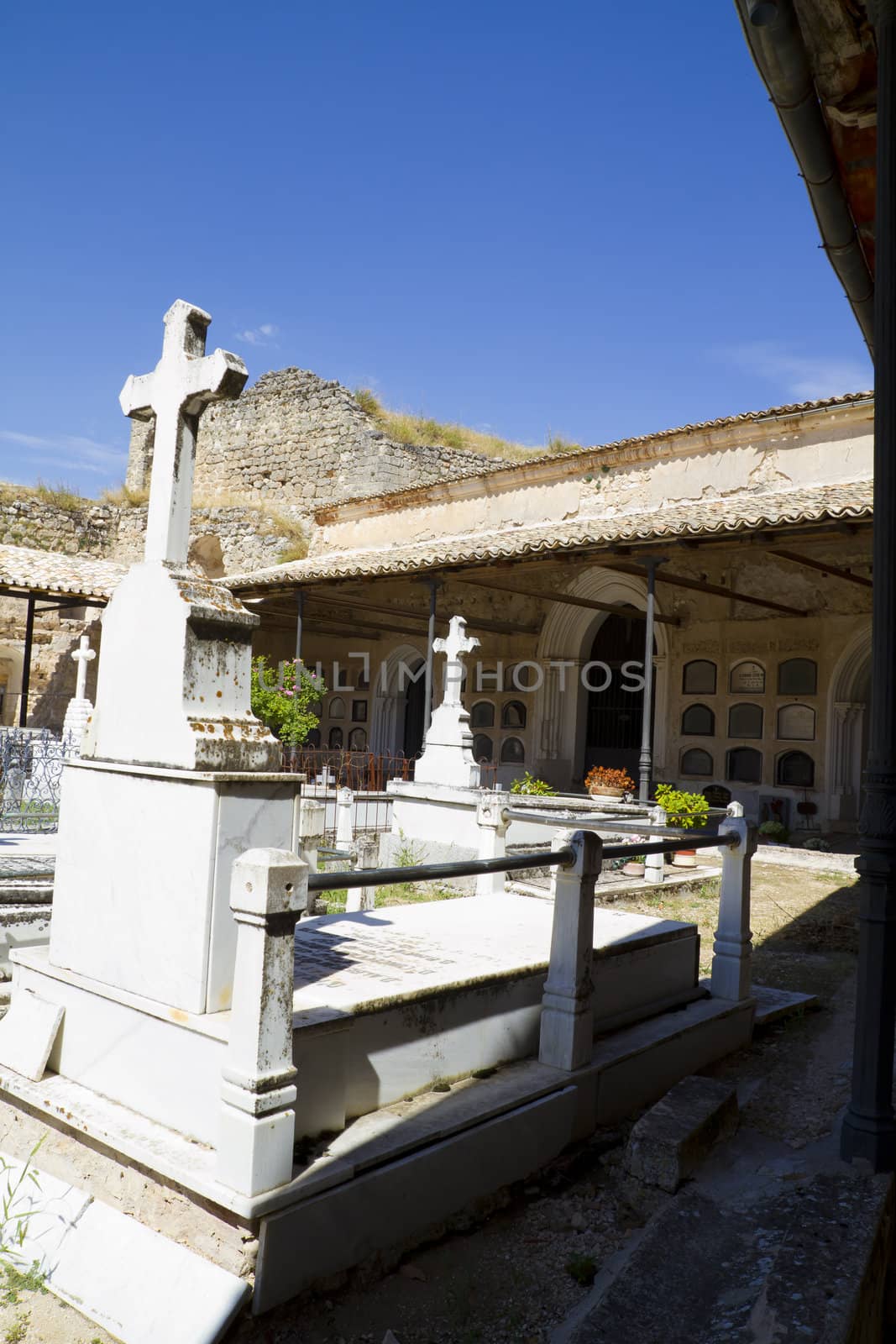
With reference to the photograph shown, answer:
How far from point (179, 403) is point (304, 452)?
20524 millimetres

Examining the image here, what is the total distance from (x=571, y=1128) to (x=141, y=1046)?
1.59 metres

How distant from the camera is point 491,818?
19.4ft

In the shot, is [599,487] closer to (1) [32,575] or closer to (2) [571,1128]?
(1) [32,575]

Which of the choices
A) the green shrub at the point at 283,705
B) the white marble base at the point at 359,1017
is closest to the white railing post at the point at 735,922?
the white marble base at the point at 359,1017

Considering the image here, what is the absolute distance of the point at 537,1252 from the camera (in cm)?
277

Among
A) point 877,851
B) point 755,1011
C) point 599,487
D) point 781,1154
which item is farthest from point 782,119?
point 599,487

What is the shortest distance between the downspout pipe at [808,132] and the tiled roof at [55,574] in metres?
13.5

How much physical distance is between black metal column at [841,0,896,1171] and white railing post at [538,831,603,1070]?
918mm

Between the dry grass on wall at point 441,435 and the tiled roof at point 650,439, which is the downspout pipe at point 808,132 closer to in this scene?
the tiled roof at point 650,439

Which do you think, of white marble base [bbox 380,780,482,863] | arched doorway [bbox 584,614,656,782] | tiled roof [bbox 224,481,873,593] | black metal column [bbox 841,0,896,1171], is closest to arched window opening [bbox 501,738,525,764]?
arched doorway [bbox 584,614,656,782]

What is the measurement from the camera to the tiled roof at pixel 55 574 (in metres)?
16.5

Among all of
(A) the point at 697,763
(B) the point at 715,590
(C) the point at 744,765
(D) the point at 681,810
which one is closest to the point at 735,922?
(D) the point at 681,810

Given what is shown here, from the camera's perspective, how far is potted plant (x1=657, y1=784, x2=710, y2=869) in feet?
34.4

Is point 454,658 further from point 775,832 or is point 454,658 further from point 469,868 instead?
point 469,868
